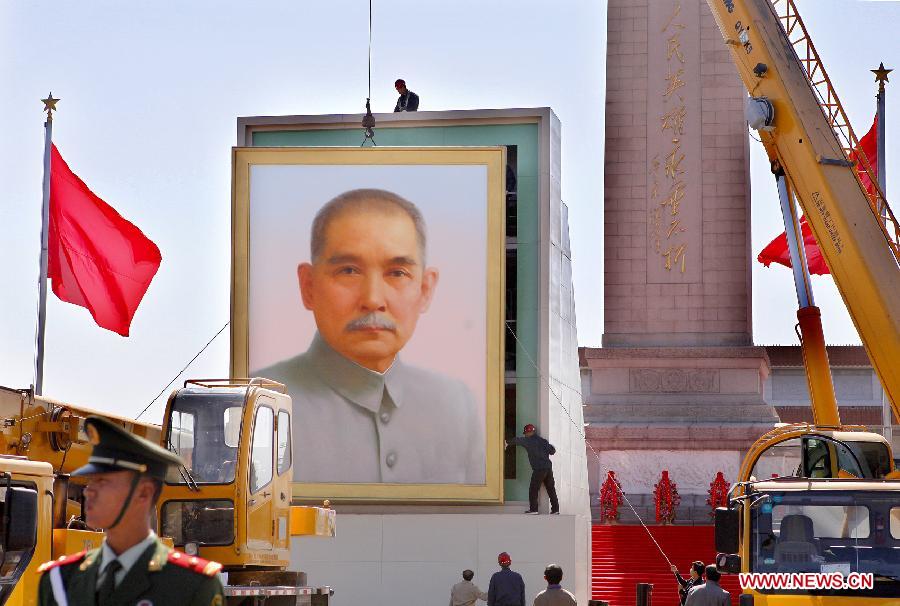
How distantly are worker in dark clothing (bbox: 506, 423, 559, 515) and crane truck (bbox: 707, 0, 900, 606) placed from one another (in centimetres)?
465

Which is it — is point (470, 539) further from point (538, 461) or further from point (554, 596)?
point (554, 596)

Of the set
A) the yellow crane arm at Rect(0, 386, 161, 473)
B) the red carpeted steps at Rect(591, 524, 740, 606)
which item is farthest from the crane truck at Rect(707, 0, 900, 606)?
the red carpeted steps at Rect(591, 524, 740, 606)

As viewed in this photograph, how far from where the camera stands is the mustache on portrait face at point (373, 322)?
23703mm

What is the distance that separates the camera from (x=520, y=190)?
24391 mm

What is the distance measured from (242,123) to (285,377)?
13.8 feet

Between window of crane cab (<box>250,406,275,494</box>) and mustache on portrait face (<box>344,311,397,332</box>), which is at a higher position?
mustache on portrait face (<box>344,311,397,332</box>)

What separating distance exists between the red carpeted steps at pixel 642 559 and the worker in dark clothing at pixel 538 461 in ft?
13.4

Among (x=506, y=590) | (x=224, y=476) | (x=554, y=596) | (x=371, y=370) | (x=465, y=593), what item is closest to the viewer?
(x=554, y=596)

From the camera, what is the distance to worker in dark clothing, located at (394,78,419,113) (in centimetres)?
2542

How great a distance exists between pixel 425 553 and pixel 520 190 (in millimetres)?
5780

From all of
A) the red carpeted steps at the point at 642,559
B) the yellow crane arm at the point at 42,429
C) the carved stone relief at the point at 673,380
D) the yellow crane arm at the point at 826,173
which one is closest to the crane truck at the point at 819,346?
the yellow crane arm at the point at 826,173

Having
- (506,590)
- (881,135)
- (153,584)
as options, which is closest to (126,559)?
(153,584)

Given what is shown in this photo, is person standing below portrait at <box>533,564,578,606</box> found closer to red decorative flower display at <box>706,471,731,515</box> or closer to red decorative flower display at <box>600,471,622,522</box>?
red decorative flower display at <box>600,471,622,522</box>

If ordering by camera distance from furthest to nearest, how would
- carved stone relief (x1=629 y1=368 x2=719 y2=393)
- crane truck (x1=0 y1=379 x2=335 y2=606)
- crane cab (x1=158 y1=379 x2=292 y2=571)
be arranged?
1. carved stone relief (x1=629 y1=368 x2=719 y2=393)
2. crane cab (x1=158 y1=379 x2=292 y2=571)
3. crane truck (x1=0 y1=379 x2=335 y2=606)
